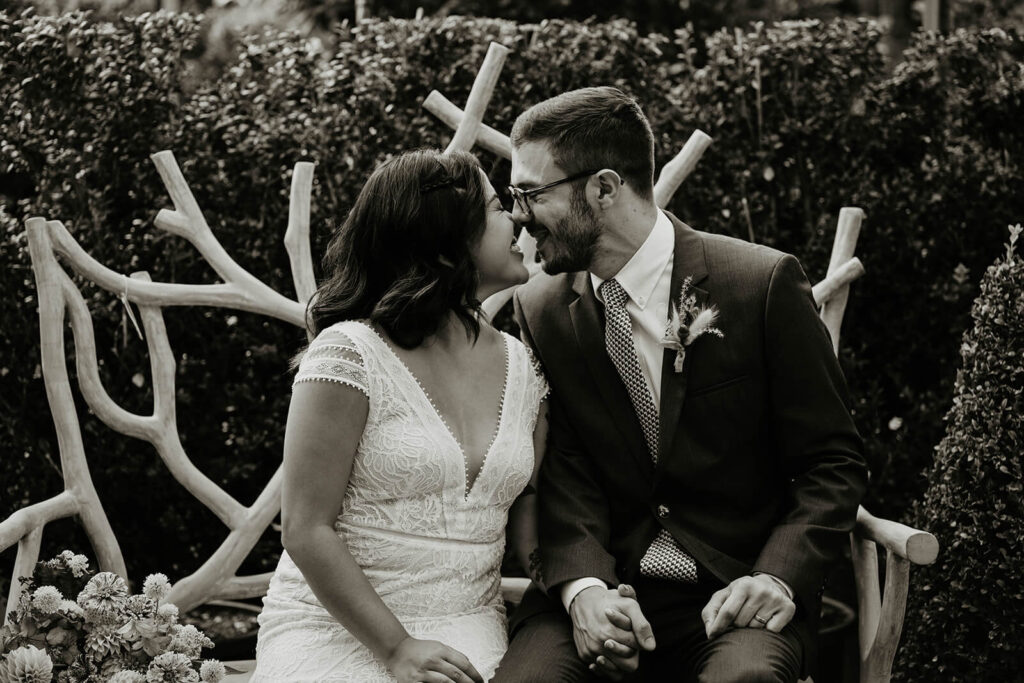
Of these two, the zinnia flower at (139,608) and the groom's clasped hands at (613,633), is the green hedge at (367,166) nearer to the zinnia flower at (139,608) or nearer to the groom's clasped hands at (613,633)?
the zinnia flower at (139,608)

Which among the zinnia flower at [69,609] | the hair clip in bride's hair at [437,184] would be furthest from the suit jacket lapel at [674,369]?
the zinnia flower at [69,609]

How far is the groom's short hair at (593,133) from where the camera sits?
10.2ft

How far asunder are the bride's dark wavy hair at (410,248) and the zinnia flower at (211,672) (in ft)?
2.83

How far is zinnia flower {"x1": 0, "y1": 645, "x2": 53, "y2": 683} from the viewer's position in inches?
102

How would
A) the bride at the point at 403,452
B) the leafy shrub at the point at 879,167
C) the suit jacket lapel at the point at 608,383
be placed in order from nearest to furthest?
1. the bride at the point at 403,452
2. the suit jacket lapel at the point at 608,383
3. the leafy shrub at the point at 879,167

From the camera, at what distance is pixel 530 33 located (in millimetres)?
4742

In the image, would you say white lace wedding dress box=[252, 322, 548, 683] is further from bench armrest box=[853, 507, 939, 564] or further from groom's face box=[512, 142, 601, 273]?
bench armrest box=[853, 507, 939, 564]

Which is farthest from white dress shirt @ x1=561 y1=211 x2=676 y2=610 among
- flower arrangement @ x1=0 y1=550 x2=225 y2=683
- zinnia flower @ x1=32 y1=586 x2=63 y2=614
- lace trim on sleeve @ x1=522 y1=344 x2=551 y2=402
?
zinnia flower @ x1=32 y1=586 x2=63 y2=614

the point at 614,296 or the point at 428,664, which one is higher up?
the point at 614,296

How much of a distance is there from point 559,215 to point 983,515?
4.94 feet

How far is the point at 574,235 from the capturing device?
3109mm

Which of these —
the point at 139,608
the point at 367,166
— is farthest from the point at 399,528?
the point at 367,166

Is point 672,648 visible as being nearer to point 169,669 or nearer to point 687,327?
point 687,327

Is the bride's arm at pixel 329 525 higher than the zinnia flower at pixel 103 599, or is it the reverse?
the bride's arm at pixel 329 525
